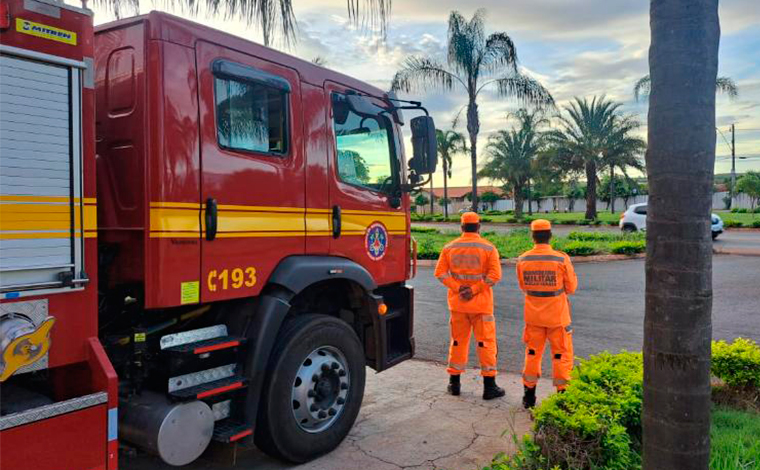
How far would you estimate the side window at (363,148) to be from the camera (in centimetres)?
436

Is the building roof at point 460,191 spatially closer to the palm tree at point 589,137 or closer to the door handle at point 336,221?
the palm tree at point 589,137

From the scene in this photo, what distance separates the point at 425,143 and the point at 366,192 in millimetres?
600

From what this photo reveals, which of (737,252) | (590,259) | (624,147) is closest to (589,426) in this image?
(590,259)

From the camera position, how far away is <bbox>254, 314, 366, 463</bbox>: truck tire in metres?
3.69

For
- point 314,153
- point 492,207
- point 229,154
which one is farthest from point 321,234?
point 492,207

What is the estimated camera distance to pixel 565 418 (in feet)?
11.6

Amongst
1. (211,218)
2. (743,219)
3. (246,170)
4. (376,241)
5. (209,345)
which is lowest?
(209,345)

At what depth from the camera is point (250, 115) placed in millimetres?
3719

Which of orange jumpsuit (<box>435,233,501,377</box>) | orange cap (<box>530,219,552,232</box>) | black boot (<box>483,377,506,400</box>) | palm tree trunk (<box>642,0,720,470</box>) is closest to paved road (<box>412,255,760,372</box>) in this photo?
black boot (<box>483,377,506,400</box>)

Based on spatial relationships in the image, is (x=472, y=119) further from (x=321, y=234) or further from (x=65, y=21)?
(x=65, y=21)

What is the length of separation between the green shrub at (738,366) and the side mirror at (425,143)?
2717mm

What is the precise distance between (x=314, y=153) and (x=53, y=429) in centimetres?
230

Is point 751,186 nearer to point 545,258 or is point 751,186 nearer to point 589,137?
point 589,137

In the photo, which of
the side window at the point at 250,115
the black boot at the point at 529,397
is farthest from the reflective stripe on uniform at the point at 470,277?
the side window at the point at 250,115
